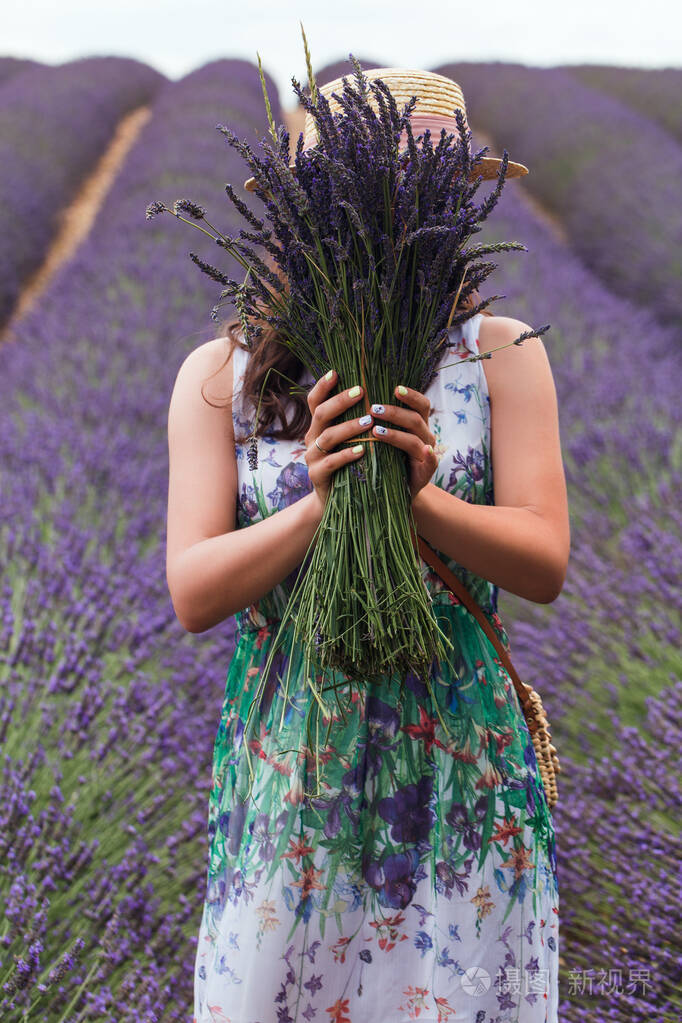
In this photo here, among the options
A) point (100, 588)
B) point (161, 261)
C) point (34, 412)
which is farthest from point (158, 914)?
point (161, 261)

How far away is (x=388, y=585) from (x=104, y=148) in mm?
11338

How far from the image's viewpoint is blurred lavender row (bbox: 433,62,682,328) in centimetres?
618

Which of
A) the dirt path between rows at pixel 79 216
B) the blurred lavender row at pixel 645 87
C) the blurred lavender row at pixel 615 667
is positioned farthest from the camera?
the blurred lavender row at pixel 645 87

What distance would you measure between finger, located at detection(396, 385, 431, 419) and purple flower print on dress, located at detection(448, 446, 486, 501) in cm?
16

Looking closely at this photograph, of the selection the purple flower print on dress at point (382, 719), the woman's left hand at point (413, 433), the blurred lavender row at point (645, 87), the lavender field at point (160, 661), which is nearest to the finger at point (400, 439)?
the woman's left hand at point (413, 433)

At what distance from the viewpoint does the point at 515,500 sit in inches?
43.6

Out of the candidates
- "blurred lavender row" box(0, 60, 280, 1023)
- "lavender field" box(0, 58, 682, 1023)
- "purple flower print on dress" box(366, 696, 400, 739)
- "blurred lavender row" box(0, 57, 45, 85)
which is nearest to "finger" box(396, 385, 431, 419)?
"purple flower print on dress" box(366, 696, 400, 739)

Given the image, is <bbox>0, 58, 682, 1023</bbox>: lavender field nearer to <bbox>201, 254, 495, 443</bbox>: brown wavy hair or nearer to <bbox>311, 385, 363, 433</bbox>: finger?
<bbox>201, 254, 495, 443</bbox>: brown wavy hair

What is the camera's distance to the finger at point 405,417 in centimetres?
94

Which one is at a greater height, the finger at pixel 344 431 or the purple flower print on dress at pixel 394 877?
the finger at pixel 344 431

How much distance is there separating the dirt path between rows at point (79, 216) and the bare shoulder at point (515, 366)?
4.95 m

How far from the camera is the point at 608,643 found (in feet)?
8.75

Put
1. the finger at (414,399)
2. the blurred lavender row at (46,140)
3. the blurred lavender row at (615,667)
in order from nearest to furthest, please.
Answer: the finger at (414,399), the blurred lavender row at (615,667), the blurred lavender row at (46,140)

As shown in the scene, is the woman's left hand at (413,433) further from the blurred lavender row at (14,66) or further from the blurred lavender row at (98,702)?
the blurred lavender row at (14,66)
